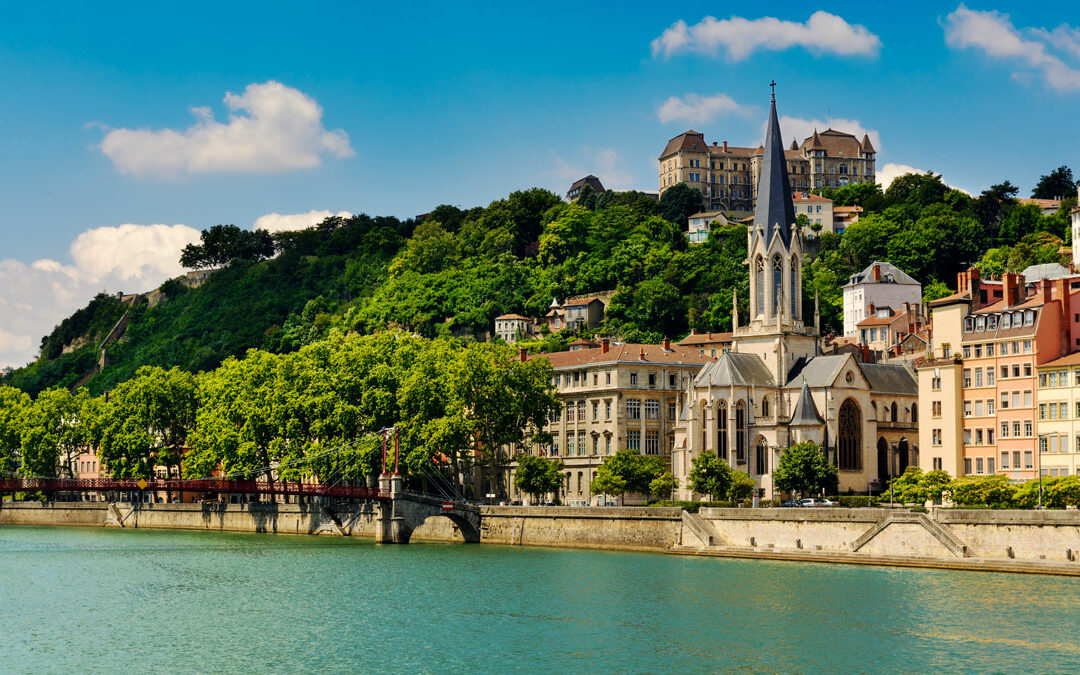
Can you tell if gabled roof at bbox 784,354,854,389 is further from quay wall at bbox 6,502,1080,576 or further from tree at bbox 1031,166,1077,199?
tree at bbox 1031,166,1077,199

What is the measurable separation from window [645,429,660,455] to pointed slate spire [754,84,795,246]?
1461cm

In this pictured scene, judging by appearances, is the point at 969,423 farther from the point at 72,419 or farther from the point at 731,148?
the point at 731,148

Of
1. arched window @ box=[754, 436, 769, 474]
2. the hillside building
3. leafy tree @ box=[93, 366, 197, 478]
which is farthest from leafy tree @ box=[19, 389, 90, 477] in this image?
the hillside building

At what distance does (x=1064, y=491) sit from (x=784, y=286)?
104ft

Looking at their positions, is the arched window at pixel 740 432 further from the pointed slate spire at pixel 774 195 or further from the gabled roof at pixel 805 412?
the pointed slate spire at pixel 774 195

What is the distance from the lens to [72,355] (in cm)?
18650

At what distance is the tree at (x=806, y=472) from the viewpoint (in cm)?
7912

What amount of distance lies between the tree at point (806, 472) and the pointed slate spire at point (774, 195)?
16.8 metres

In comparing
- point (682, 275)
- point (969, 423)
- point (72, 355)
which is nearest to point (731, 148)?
point (682, 275)

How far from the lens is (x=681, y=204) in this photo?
16625cm

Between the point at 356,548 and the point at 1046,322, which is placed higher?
the point at 1046,322

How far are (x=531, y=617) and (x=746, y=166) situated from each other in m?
137

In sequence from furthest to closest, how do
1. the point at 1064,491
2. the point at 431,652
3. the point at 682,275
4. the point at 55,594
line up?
the point at 682,275 → the point at 1064,491 → the point at 55,594 → the point at 431,652

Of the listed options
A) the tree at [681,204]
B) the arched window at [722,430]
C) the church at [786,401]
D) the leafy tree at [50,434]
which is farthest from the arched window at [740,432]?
the tree at [681,204]
